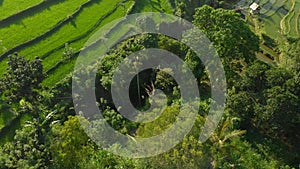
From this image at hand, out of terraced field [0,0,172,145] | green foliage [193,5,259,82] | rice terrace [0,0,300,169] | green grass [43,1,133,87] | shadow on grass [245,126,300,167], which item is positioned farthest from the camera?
terraced field [0,0,172,145]

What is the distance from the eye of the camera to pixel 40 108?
79.7 feet

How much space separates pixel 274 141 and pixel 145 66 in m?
10.2

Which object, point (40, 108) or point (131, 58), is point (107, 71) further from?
point (40, 108)

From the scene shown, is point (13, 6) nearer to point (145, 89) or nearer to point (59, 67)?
point (59, 67)

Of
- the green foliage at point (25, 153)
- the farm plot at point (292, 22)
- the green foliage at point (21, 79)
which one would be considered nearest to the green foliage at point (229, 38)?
the farm plot at point (292, 22)

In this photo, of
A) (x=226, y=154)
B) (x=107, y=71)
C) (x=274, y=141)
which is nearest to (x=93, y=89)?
(x=107, y=71)

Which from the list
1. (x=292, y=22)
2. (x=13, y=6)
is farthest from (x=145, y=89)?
(x=292, y=22)

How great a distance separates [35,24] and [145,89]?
13297 mm

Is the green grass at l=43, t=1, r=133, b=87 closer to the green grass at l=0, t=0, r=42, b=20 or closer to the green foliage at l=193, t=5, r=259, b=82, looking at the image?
the green grass at l=0, t=0, r=42, b=20

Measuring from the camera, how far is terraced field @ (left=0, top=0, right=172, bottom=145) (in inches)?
1159

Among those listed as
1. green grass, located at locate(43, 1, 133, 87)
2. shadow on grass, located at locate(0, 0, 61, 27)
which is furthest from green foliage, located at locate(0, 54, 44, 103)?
shadow on grass, located at locate(0, 0, 61, 27)

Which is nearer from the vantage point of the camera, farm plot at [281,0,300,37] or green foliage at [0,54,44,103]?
green foliage at [0,54,44,103]

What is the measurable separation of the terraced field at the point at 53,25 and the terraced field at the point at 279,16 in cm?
963

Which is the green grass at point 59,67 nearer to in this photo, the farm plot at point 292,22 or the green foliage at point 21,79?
the green foliage at point 21,79
